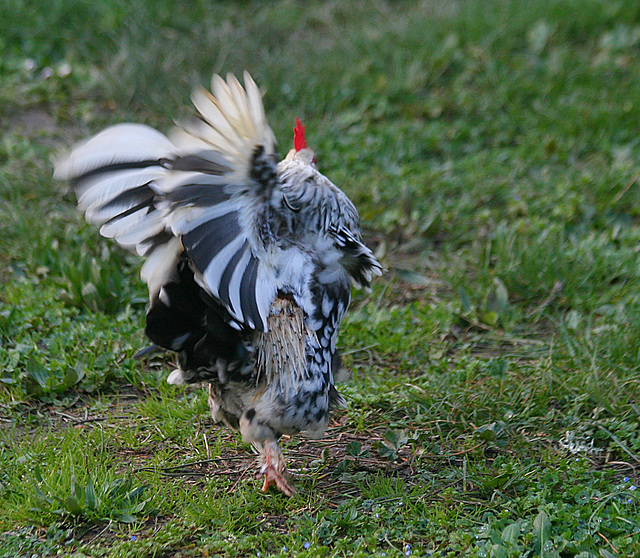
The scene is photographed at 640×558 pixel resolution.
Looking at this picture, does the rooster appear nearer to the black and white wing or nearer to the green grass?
the black and white wing

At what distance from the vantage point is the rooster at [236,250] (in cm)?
235

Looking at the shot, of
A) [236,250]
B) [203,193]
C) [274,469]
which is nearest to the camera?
[203,193]

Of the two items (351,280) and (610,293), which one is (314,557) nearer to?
(351,280)

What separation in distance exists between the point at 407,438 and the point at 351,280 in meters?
0.72

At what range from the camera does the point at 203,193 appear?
236cm

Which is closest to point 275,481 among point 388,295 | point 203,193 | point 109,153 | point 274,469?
point 274,469

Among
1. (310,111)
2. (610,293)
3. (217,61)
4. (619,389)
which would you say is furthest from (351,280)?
(217,61)

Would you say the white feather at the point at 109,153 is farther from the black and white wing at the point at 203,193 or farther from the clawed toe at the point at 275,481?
the clawed toe at the point at 275,481

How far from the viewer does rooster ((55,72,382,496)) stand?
235 cm

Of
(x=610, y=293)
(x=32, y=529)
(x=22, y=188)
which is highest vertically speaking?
(x=22, y=188)

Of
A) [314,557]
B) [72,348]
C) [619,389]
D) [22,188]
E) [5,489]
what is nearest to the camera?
[314,557]

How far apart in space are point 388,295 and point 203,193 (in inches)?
88.5

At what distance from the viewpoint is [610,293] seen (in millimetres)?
4262

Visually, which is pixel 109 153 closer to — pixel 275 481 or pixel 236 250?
pixel 236 250
